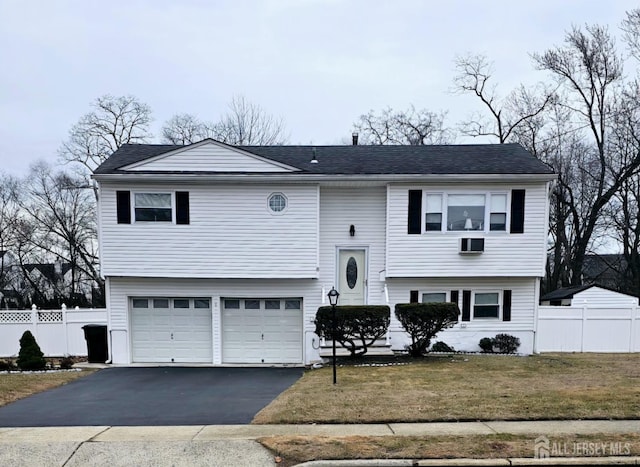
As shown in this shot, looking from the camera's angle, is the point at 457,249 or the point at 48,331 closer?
the point at 457,249

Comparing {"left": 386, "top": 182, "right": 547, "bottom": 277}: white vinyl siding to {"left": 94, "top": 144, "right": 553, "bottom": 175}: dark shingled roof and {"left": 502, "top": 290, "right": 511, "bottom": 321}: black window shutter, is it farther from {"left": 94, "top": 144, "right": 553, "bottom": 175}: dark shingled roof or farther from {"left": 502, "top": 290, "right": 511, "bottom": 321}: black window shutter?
{"left": 502, "top": 290, "right": 511, "bottom": 321}: black window shutter

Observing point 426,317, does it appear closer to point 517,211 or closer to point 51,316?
point 517,211

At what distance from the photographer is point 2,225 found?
3103cm

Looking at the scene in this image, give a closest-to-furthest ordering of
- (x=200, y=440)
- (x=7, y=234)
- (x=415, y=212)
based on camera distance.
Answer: (x=200, y=440) < (x=415, y=212) < (x=7, y=234)

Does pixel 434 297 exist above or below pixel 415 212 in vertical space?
below

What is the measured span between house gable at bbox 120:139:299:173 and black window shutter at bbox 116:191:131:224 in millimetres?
841

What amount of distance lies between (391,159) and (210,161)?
605 cm

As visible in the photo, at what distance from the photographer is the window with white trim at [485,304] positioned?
13.9 m

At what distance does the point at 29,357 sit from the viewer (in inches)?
484

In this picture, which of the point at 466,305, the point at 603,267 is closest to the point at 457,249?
the point at 466,305

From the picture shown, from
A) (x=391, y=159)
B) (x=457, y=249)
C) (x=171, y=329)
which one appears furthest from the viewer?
(x=391, y=159)

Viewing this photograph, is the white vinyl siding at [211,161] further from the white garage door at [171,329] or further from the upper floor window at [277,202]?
the white garage door at [171,329]

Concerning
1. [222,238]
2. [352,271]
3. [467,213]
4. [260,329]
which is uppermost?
[467,213]

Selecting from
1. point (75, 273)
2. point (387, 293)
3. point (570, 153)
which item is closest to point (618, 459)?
point (387, 293)
